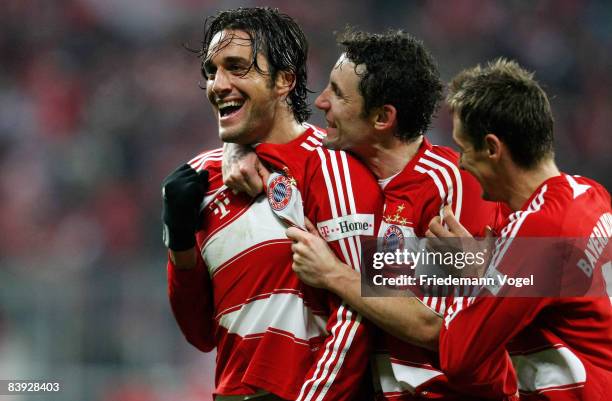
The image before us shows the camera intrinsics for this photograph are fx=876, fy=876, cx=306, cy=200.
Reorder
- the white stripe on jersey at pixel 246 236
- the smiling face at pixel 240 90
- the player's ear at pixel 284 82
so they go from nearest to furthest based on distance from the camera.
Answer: the white stripe on jersey at pixel 246 236
the smiling face at pixel 240 90
the player's ear at pixel 284 82

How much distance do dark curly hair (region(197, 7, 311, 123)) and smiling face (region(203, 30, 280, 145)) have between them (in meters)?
0.03

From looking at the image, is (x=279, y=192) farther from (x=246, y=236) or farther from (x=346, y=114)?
(x=346, y=114)

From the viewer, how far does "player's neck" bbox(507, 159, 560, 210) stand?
2529 millimetres

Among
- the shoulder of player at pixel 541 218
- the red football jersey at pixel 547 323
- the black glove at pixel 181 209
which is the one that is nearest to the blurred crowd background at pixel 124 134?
the black glove at pixel 181 209

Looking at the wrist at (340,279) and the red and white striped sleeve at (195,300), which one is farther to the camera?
the red and white striped sleeve at (195,300)

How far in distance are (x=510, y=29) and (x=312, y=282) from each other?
6.19 meters


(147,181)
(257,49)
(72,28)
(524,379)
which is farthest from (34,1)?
(524,379)

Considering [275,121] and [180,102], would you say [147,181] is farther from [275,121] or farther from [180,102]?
[275,121]

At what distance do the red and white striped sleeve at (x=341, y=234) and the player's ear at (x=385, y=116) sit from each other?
0.50 ft

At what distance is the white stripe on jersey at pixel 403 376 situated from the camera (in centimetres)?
254

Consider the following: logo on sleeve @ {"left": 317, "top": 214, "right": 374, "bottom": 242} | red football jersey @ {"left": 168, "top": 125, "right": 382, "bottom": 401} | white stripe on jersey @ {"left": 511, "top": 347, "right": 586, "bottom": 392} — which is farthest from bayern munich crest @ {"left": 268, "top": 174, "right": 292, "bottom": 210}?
white stripe on jersey @ {"left": 511, "top": 347, "right": 586, "bottom": 392}

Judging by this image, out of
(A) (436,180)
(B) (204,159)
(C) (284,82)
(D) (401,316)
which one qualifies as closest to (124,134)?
(B) (204,159)

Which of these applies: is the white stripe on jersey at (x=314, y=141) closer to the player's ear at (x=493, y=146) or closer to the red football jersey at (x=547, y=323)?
the player's ear at (x=493, y=146)

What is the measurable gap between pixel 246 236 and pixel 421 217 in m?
0.57
